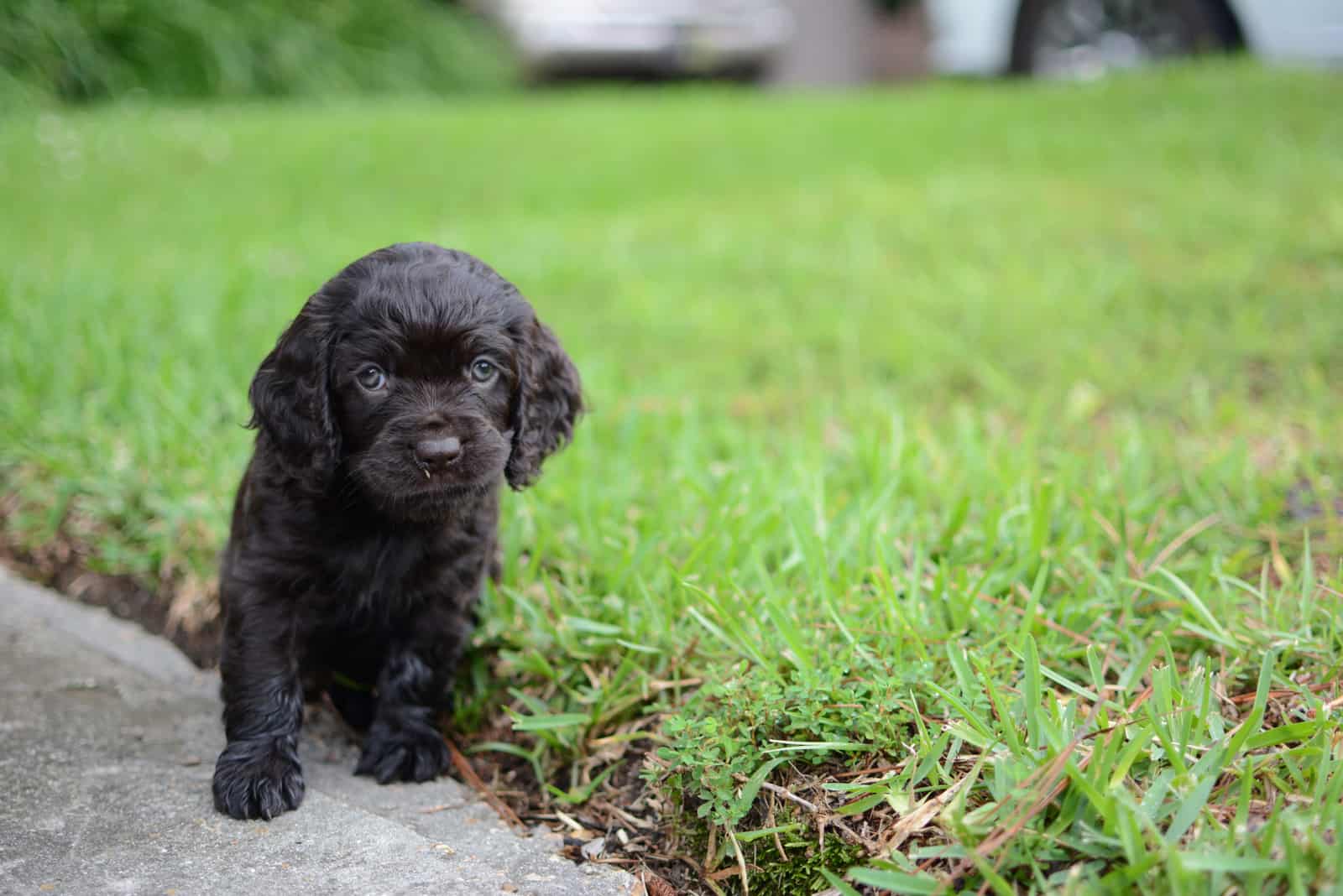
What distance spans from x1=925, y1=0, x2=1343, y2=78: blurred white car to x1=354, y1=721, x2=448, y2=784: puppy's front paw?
9.83m

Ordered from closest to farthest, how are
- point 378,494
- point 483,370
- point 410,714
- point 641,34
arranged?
point 378,494 < point 483,370 < point 410,714 < point 641,34

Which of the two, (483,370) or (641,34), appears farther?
(641,34)

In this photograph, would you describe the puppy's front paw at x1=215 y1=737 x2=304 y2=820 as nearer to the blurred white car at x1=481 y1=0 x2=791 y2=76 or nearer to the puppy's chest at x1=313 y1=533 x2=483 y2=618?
the puppy's chest at x1=313 y1=533 x2=483 y2=618

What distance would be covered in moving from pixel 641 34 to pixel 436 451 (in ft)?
41.3

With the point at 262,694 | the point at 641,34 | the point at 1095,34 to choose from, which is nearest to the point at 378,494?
the point at 262,694

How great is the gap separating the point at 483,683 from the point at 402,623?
32 centimetres

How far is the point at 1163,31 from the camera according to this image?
11.1 m

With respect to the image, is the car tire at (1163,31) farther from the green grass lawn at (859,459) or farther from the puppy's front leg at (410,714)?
the puppy's front leg at (410,714)

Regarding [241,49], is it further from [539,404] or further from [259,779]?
[259,779]

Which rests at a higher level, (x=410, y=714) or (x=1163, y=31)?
(x=1163, y=31)

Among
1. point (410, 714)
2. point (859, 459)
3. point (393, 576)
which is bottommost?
point (410, 714)

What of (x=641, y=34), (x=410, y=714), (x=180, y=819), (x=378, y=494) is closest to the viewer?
(x=180, y=819)

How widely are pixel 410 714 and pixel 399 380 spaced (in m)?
0.81

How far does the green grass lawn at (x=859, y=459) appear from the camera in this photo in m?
2.29
